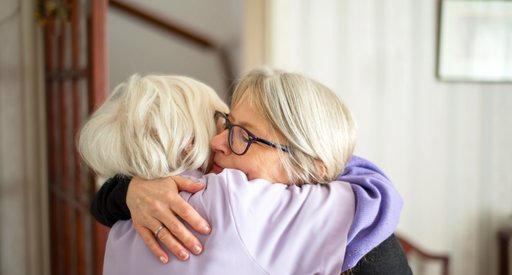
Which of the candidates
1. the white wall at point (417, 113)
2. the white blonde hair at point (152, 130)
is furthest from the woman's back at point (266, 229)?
the white wall at point (417, 113)

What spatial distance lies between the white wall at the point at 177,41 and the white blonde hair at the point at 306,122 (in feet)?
8.47

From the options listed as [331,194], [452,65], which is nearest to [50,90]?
[331,194]

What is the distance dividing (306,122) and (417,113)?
207 cm

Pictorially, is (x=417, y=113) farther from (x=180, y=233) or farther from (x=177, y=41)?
(x=180, y=233)

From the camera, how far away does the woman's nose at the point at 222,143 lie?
97cm

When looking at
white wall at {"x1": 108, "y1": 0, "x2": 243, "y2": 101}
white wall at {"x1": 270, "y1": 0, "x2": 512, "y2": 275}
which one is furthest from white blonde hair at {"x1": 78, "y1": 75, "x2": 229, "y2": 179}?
white wall at {"x1": 108, "y1": 0, "x2": 243, "y2": 101}

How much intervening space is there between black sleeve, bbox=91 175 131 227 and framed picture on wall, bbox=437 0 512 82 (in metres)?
2.25

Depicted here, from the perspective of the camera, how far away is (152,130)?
961mm

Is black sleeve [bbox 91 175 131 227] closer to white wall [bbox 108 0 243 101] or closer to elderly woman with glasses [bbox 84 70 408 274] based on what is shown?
elderly woman with glasses [bbox 84 70 408 274]

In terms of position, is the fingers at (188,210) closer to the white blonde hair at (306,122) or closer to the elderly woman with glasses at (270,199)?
the elderly woman with glasses at (270,199)

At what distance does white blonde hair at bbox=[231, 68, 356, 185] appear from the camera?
913 millimetres

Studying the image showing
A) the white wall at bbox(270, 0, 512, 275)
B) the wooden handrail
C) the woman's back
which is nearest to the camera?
the woman's back

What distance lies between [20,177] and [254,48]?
1405mm

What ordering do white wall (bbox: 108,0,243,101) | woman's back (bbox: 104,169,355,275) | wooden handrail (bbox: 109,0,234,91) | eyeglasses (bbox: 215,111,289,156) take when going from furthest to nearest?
white wall (bbox: 108,0,243,101)
wooden handrail (bbox: 109,0,234,91)
eyeglasses (bbox: 215,111,289,156)
woman's back (bbox: 104,169,355,275)
